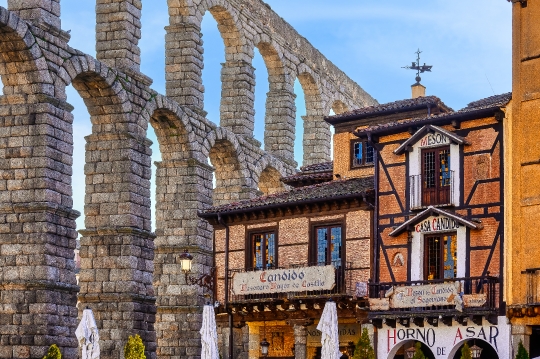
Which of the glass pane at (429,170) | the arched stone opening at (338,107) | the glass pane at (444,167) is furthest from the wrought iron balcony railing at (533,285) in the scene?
the arched stone opening at (338,107)

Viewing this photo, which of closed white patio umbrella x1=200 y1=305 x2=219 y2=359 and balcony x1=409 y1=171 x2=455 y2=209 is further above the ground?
balcony x1=409 y1=171 x2=455 y2=209

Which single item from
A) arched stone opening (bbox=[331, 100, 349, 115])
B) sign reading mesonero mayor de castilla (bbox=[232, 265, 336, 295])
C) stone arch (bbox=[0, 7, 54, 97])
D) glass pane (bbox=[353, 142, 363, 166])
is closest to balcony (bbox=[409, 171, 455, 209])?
sign reading mesonero mayor de castilla (bbox=[232, 265, 336, 295])

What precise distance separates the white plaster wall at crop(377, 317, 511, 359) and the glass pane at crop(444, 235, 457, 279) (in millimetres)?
1587

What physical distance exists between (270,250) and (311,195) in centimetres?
254

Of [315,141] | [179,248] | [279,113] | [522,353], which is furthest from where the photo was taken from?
[315,141]

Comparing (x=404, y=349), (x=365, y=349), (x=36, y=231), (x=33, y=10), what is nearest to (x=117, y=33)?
(x=33, y=10)

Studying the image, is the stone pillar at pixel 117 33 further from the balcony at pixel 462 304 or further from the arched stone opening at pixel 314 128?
the arched stone opening at pixel 314 128

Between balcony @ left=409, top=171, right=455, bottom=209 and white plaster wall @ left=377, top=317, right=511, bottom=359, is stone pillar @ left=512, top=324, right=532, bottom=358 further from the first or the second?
balcony @ left=409, top=171, right=455, bottom=209

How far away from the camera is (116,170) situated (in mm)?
46500

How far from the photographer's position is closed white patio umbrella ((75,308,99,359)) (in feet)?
125

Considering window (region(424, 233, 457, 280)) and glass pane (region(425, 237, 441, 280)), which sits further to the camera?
glass pane (region(425, 237, 441, 280))

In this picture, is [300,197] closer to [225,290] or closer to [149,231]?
[225,290]

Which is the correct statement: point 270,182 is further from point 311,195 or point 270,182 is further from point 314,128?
point 311,195

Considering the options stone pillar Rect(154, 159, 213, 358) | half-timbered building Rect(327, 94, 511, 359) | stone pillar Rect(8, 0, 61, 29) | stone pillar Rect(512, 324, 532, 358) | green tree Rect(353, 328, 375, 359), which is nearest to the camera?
green tree Rect(353, 328, 375, 359)
